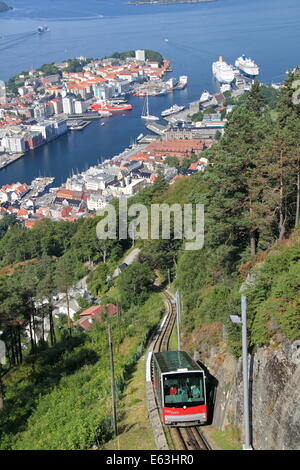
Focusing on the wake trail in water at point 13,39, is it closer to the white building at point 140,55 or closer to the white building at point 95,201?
the white building at point 140,55

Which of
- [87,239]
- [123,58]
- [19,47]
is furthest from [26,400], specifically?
[19,47]

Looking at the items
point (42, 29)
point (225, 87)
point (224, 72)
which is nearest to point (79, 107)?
point (225, 87)

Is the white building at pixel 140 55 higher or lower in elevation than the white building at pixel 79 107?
higher

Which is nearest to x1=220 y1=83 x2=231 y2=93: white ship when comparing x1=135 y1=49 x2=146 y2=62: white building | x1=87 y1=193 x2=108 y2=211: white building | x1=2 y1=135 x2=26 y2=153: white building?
x1=135 y1=49 x2=146 y2=62: white building

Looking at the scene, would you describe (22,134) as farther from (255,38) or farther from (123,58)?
(255,38)

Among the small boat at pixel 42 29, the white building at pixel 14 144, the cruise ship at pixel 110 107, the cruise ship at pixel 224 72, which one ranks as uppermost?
the small boat at pixel 42 29

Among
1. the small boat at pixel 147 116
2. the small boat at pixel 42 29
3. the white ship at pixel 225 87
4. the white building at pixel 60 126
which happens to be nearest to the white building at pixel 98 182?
the white building at pixel 60 126

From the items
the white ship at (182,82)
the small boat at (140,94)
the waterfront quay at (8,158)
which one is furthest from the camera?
the small boat at (140,94)
